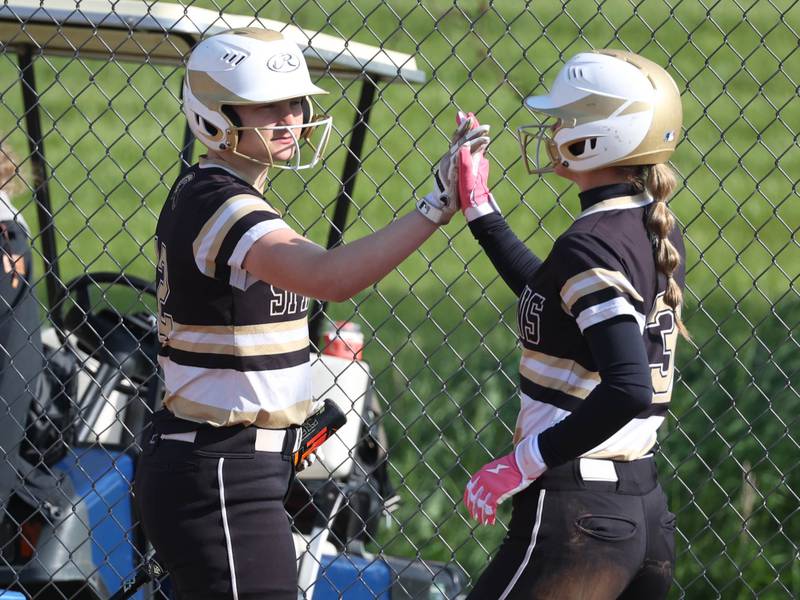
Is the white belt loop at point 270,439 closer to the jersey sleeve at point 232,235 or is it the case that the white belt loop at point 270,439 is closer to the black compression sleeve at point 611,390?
the jersey sleeve at point 232,235

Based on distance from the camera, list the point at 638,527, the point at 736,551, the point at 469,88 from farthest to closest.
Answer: the point at 469,88 → the point at 736,551 → the point at 638,527

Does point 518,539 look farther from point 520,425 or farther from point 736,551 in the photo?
point 736,551

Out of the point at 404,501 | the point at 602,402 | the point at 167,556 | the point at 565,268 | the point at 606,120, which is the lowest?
the point at 404,501

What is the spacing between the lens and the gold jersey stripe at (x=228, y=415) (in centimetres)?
260

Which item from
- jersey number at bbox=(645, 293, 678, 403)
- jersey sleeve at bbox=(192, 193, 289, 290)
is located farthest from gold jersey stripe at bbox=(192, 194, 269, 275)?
jersey number at bbox=(645, 293, 678, 403)

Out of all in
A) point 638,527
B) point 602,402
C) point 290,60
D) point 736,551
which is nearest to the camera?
point 602,402

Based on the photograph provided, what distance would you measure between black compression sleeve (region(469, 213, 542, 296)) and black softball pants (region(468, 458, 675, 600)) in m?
0.51

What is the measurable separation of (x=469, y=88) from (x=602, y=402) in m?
11.5

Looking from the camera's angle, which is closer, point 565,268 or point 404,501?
point 565,268

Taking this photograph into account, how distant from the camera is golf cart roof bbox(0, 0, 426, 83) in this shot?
11.5 ft

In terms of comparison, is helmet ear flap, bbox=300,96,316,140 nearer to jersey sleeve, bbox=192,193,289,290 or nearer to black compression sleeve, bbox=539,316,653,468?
jersey sleeve, bbox=192,193,289,290

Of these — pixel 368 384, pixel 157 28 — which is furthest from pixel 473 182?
pixel 368 384

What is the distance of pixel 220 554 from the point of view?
2570 mm

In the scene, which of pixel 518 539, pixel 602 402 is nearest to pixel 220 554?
pixel 518 539
